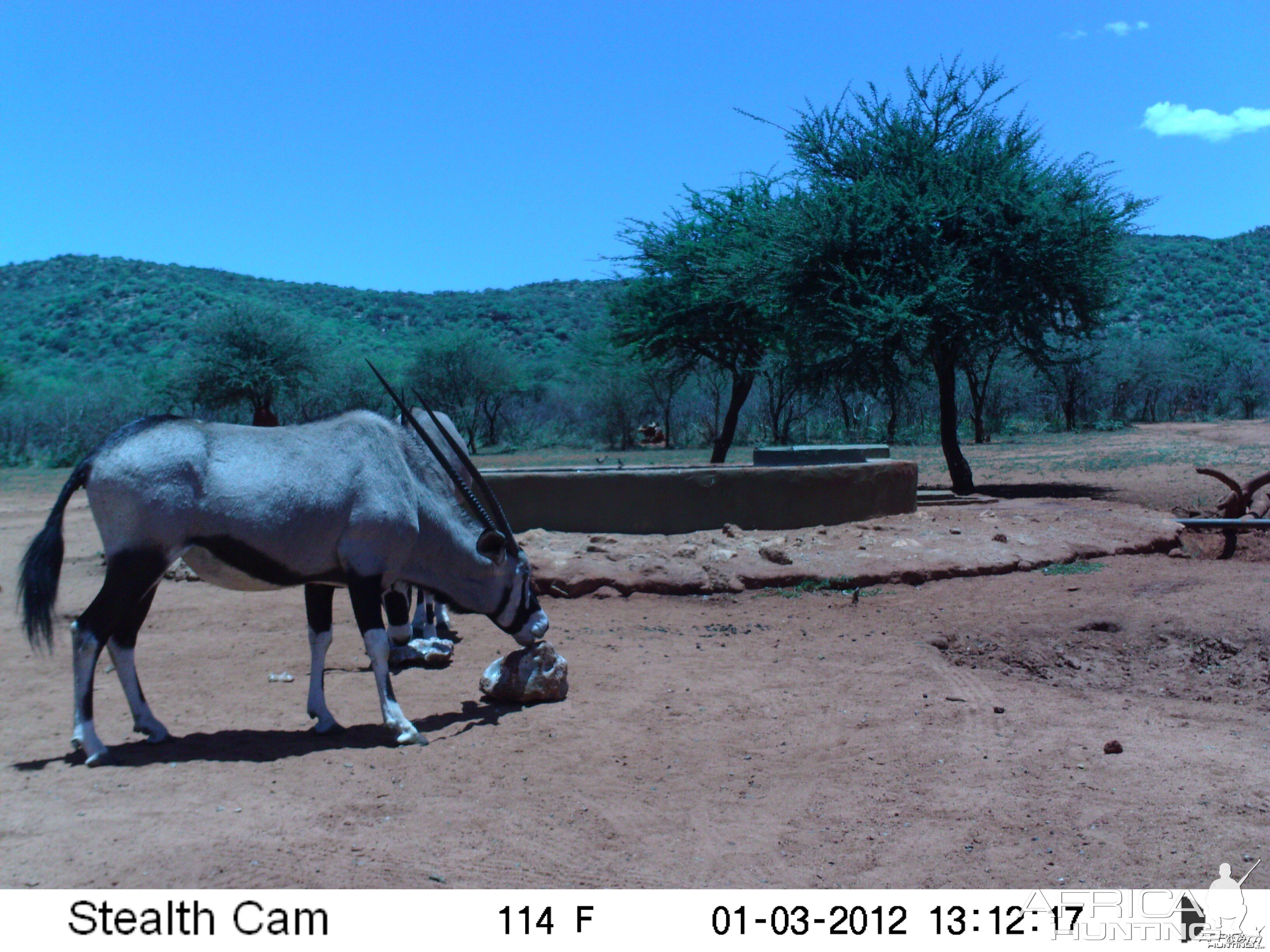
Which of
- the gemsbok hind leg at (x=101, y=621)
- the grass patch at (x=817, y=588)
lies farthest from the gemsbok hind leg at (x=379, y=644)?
the grass patch at (x=817, y=588)

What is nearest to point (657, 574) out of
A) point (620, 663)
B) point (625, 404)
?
point (620, 663)

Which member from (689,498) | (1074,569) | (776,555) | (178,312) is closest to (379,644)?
(776,555)

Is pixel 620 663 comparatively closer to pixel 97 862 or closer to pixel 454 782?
pixel 454 782

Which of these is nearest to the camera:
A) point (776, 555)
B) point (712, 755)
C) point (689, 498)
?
point (712, 755)

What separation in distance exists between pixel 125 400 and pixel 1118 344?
40167 millimetres

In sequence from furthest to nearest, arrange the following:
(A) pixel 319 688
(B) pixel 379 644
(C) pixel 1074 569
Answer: (C) pixel 1074 569
(A) pixel 319 688
(B) pixel 379 644

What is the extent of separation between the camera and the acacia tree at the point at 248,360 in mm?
29688

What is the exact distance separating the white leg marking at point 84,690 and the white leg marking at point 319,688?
1009 millimetres

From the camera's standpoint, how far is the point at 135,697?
5047mm

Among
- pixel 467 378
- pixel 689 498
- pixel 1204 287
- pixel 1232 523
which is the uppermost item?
pixel 1204 287

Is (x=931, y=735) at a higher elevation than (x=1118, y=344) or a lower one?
lower

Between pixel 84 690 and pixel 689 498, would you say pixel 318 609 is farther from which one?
pixel 689 498

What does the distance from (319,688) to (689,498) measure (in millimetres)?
5688

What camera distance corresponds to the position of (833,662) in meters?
6.72
